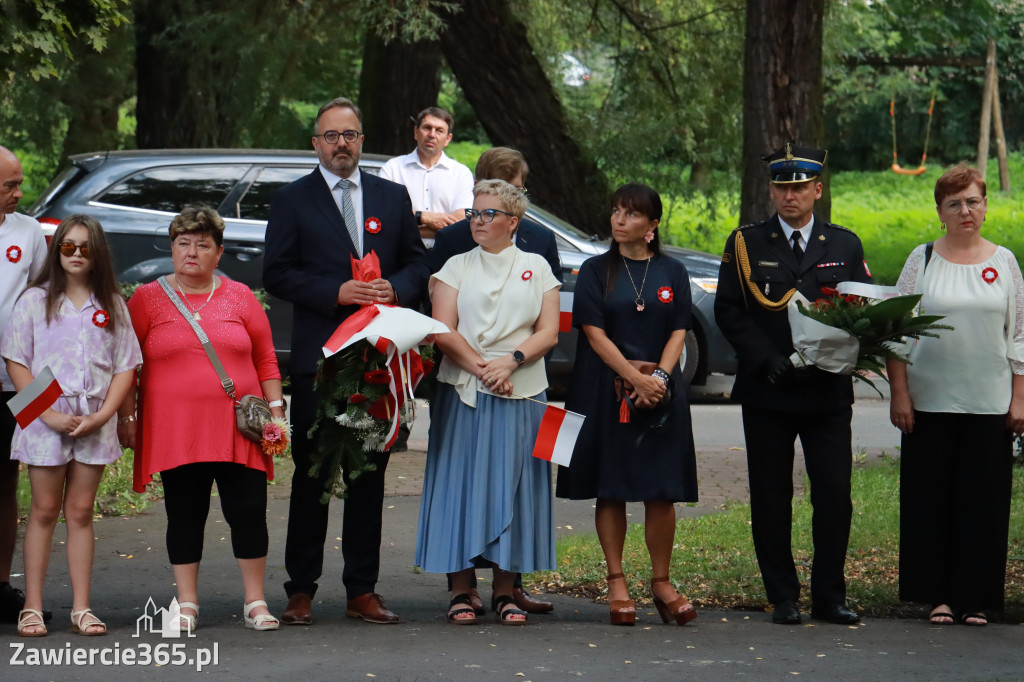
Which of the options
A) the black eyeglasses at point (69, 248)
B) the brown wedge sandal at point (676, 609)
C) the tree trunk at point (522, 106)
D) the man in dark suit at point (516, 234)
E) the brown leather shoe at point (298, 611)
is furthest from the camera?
the tree trunk at point (522, 106)

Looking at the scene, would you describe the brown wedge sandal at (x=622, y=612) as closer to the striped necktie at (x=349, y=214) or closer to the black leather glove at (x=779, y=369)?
the black leather glove at (x=779, y=369)

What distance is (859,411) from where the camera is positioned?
12945 mm

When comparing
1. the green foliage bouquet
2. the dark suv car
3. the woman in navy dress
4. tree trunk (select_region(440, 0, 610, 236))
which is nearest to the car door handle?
the dark suv car

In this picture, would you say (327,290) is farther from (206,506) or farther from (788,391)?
(788,391)

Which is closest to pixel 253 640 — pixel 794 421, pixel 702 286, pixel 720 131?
pixel 794 421

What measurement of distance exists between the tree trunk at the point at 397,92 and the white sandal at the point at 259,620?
10.9m

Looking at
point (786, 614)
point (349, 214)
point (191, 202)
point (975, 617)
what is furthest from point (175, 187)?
point (975, 617)

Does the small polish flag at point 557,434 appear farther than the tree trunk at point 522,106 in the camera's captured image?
No

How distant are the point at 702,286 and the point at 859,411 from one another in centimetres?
207

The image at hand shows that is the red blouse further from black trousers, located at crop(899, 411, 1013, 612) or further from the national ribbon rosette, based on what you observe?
black trousers, located at crop(899, 411, 1013, 612)

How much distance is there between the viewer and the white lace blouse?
20.2 feet

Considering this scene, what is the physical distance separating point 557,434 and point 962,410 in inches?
70.8

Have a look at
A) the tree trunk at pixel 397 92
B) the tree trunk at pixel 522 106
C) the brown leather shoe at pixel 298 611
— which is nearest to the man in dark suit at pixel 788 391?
the brown leather shoe at pixel 298 611

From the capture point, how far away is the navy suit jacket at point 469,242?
21.6 ft
